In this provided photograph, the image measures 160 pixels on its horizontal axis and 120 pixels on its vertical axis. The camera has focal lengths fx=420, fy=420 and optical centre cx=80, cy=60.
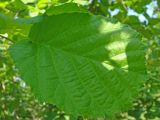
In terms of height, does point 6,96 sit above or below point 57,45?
below

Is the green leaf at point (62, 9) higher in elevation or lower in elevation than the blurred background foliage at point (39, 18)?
higher

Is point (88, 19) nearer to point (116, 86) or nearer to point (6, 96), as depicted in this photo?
point (116, 86)

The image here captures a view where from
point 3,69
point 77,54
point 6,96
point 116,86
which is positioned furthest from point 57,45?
point 6,96

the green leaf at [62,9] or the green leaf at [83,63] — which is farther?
the green leaf at [62,9]

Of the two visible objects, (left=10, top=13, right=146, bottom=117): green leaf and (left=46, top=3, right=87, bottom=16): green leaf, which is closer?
(left=10, top=13, right=146, bottom=117): green leaf
